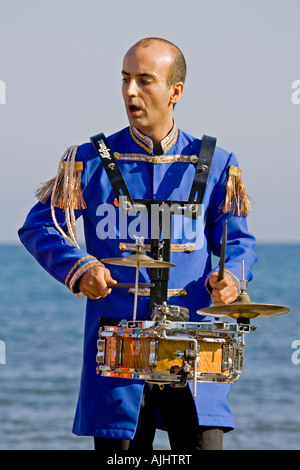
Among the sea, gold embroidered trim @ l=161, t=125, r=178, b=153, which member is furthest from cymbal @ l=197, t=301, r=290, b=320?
the sea

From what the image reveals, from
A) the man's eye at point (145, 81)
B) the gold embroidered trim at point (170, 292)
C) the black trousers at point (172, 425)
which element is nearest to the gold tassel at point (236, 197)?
the gold embroidered trim at point (170, 292)

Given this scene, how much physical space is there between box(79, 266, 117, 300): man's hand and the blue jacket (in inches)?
2.0

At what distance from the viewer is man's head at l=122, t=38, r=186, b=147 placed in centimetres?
641

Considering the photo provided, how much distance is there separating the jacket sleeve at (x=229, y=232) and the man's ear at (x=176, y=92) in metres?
0.44

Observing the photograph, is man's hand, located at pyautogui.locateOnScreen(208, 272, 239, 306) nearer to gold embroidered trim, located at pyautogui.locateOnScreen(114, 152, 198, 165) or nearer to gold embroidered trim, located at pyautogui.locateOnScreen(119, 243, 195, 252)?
gold embroidered trim, located at pyautogui.locateOnScreen(119, 243, 195, 252)

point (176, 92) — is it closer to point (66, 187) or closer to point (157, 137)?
point (157, 137)

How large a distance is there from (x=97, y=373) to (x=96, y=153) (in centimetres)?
117

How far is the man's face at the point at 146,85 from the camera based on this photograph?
6402 mm

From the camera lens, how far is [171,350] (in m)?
5.96

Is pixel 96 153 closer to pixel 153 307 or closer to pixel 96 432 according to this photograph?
pixel 153 307

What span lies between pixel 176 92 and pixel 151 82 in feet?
0.67


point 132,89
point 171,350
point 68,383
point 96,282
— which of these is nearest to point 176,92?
point 132,89

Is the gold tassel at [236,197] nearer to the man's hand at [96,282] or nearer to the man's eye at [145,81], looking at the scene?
the man's eye at [145,81]
